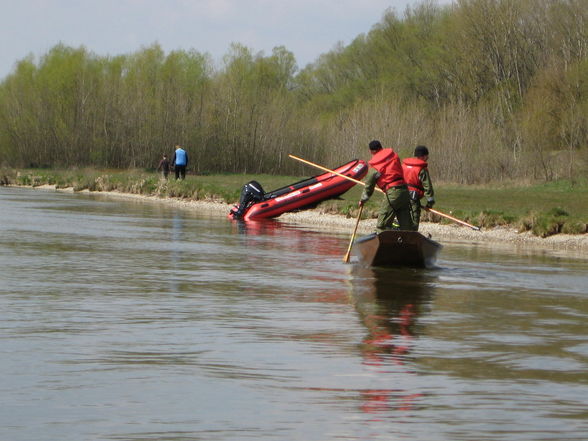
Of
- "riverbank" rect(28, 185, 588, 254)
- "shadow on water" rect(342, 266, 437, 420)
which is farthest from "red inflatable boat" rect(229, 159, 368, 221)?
"shadow on water" rect(342, 266, 437, 420)

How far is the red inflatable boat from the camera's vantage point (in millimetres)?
31047

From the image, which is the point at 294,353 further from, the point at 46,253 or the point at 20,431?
the point at 46,253

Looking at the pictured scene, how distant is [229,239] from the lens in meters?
23.3

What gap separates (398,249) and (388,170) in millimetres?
1173

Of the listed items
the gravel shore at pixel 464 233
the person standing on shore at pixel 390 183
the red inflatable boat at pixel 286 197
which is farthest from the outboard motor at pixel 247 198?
the person standing on shore at pixel 390 183

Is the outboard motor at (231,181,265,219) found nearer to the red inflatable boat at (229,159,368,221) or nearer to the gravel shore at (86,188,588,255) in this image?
the red inflatable boat at (229,159,368,221)

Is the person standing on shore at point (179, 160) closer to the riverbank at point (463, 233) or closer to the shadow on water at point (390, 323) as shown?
the riverbank at point (463, 233)

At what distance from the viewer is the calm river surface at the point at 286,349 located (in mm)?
7141

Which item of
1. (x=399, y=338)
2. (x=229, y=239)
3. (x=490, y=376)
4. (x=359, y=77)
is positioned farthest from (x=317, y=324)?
(x=359, y=77)

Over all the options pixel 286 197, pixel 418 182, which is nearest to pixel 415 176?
pixel 418 182

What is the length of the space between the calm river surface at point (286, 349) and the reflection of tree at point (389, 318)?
3cm

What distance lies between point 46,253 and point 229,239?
5415 millimetres

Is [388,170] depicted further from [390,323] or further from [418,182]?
[390,323]

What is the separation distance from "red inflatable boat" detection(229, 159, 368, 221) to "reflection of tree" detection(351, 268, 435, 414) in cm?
1410
